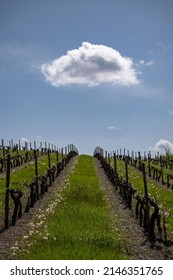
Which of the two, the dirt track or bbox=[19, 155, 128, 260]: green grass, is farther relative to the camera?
the dirt track

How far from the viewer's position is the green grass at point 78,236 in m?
16.3

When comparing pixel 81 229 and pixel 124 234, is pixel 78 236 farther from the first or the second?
pixel 124 234

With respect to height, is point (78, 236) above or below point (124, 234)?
above

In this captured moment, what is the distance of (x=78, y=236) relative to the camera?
63.3ft

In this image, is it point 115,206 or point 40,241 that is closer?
point 40,241

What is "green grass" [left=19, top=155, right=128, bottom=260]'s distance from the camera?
16.3 meters

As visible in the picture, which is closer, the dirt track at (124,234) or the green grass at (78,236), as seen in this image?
the green grass at (78,236)

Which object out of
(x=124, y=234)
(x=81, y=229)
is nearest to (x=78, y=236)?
(x=81, y=229)

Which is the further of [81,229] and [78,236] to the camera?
[81,229]

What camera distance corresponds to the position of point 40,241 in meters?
18.3
